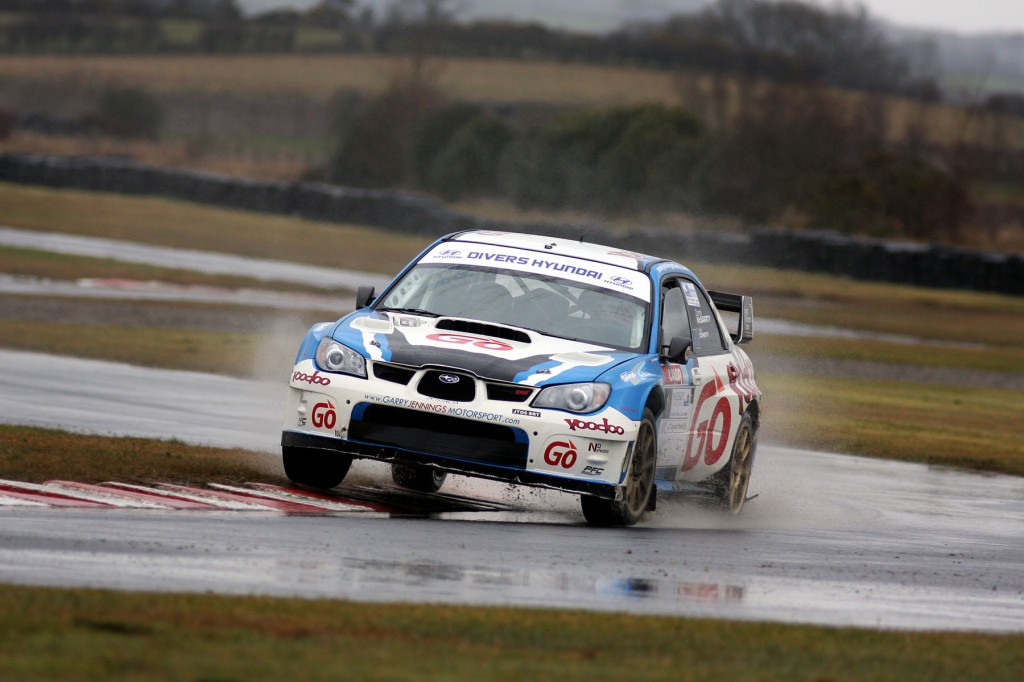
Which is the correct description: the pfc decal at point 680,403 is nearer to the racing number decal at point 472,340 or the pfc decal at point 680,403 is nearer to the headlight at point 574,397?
the headlight at point 574,397

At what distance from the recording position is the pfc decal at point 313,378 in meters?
9.98

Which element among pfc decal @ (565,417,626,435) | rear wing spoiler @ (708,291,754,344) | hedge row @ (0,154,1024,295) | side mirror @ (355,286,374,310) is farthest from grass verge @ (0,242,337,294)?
pfc decal @ (565,417,626,435)

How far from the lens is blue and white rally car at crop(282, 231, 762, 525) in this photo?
966cm

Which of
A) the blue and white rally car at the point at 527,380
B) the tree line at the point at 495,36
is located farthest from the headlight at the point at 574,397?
the tree line at the point at 495,36

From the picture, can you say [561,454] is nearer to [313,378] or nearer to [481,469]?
[481,469]

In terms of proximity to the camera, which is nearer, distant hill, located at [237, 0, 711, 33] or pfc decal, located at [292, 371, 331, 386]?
pfc decal, located at [292, 371, 331, 386]

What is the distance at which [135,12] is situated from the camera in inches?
3740

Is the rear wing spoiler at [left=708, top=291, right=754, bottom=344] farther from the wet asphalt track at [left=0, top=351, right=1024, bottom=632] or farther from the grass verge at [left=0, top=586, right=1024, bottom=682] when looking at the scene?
the grass verge at [left=0, top=586, right=1024, bottom=682]

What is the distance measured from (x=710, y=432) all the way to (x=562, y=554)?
112 inches

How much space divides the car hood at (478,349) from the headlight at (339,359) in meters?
0.04

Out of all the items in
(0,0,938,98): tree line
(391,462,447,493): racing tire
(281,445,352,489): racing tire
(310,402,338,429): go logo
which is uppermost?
(0,0,938,98): tree line

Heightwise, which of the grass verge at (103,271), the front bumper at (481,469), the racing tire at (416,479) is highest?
the front bumper at (481,469)

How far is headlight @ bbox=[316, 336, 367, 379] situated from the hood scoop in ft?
1.74

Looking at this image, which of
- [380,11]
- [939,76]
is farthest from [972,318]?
[380,11]
